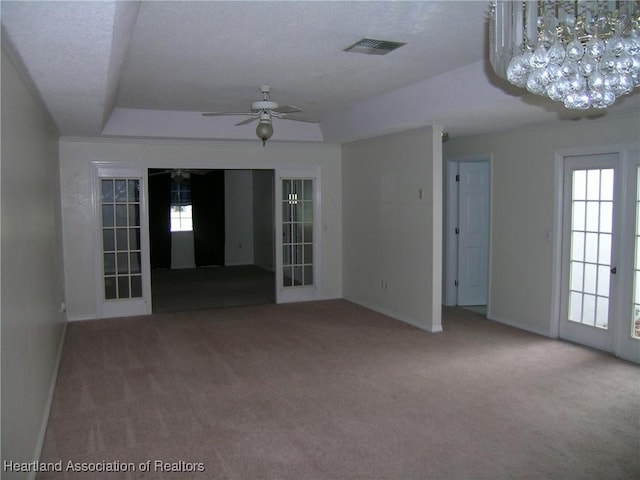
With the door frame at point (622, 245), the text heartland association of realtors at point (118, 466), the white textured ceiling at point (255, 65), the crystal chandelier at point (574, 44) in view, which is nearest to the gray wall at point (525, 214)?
the door frame at point (622, 245)

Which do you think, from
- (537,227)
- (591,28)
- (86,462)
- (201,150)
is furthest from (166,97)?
(591,28)

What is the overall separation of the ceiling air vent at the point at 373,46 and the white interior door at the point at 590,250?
106 inches

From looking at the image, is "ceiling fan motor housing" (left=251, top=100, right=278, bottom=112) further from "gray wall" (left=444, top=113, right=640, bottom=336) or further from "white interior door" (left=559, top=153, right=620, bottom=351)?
"white interior door" (left=559, top=153, right=620, bottom=351)

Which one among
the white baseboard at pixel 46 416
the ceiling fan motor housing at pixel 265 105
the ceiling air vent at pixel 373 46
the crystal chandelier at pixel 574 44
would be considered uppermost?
the ceiling air vent at pixel 373 46

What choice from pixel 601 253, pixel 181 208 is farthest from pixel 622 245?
pixel 181 208

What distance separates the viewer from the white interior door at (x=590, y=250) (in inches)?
210

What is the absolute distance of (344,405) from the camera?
4.14 metres

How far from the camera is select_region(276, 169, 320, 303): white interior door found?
27.1ft

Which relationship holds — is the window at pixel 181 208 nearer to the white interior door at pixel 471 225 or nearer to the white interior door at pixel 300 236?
the white interior door at pixel 300 236

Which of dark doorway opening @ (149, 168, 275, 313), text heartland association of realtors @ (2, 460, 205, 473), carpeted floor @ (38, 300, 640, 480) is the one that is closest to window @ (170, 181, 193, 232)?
dark doorway opening @ (149, 168, 275, 313)

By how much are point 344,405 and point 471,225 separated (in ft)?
14.1

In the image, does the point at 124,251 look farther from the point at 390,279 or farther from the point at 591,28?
the point at 591,28

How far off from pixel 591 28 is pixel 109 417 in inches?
151

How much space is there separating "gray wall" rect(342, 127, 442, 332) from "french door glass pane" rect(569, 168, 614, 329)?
1.45 m
